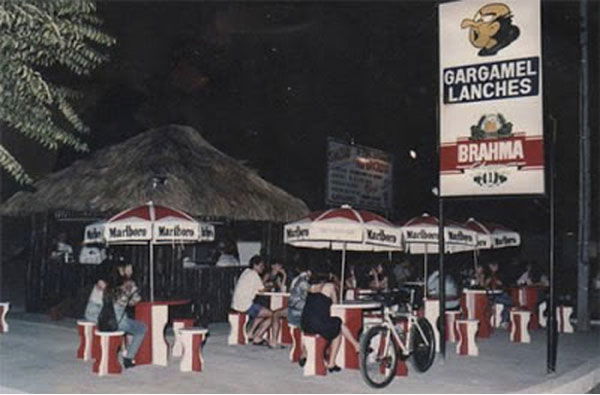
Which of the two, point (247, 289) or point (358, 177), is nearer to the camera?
point (247, 289)

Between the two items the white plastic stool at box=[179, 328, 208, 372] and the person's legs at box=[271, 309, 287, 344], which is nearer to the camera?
the white plastic stool at box=[179, 328, 208, 372]

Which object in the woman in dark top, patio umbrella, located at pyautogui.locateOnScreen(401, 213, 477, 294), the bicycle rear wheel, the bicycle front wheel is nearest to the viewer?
the bicycle front wheel

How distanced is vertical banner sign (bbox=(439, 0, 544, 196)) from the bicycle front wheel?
2877 mm

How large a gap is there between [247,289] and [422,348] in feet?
12.0

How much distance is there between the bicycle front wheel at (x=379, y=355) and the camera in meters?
9.99

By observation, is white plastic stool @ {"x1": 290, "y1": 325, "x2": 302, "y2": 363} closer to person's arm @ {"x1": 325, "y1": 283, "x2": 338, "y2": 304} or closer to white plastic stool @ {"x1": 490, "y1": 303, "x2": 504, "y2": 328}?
person's arm @ {"x1": 325, "y1": 283, "x2": 338, "y2": 304}

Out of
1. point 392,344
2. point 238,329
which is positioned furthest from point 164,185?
point 392,344

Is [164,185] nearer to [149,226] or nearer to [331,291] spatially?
[149,226]

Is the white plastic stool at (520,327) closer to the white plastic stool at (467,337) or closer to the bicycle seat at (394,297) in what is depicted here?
the white plastic stool at (467,337)

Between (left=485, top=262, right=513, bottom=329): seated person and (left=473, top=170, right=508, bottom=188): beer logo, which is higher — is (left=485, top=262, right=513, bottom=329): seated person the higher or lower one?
the lower one

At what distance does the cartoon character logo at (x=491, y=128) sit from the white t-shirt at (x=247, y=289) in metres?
4.42

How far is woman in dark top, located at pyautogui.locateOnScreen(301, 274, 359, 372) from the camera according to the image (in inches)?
424

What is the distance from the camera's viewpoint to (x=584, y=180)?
17625mm

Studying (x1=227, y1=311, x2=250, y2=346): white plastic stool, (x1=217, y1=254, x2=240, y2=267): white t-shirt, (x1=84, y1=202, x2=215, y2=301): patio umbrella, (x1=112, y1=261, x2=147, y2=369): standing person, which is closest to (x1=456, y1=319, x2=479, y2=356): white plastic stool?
(x1=227, y1=311, x2=250, y2=346): white plastic stool
